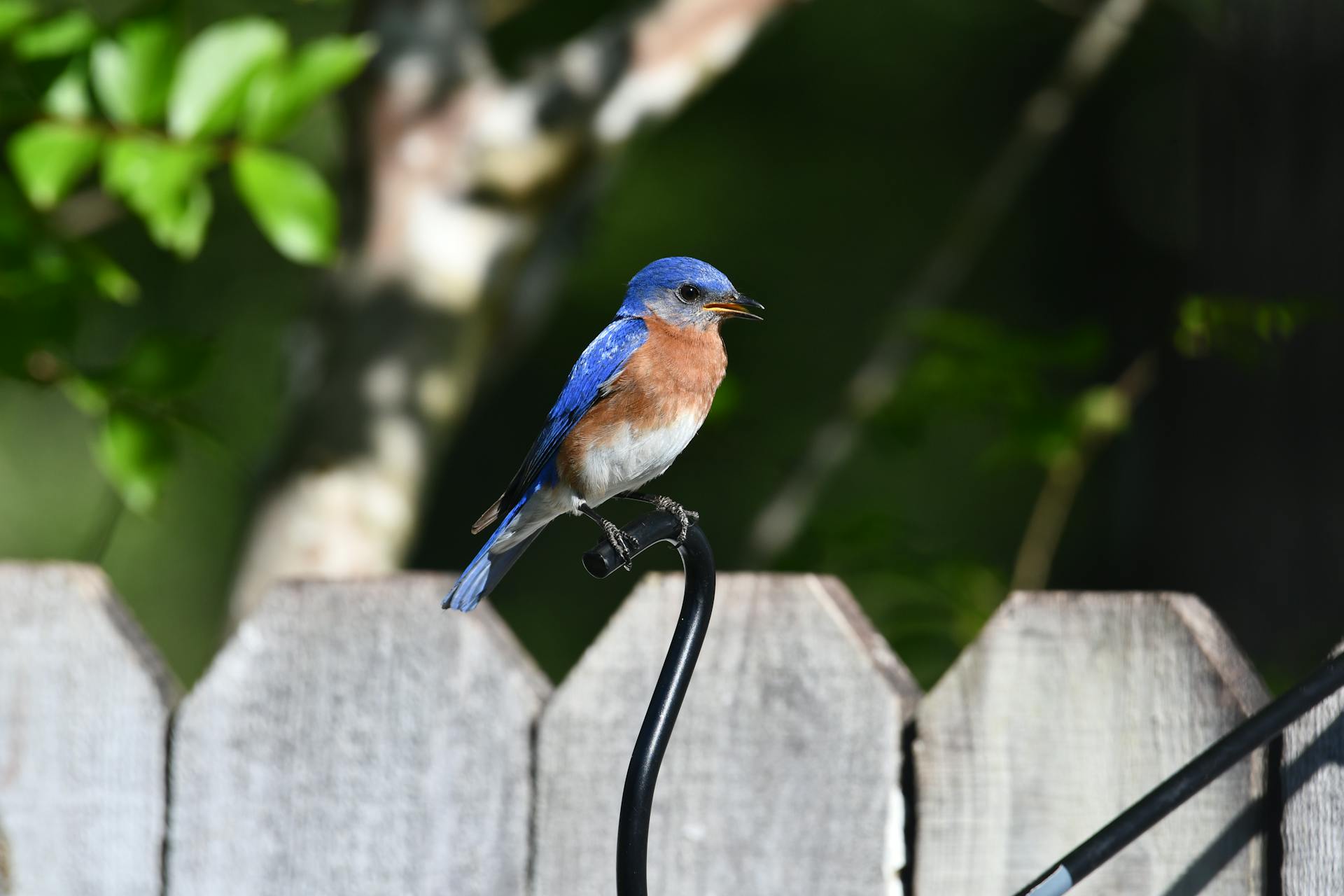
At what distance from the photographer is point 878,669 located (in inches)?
71.2

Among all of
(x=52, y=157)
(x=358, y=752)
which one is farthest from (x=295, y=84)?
(x=358, y=752)

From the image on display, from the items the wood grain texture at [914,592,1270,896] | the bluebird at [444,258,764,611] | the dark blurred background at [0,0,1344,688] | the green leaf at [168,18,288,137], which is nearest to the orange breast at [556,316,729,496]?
the bluebird at [444,258,764,611]

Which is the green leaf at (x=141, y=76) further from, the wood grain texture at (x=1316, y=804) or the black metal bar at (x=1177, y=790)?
the wood grain texture at (x=1316, y=804)

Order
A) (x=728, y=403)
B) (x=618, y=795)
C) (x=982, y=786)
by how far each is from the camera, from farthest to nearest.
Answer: (x=728, y=403), (x=618, y=795), (x=982, y=786)

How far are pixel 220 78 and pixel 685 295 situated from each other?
84cm

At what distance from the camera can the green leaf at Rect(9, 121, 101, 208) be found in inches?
80.9

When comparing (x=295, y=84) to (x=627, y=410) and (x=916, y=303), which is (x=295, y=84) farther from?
(x=916, y=303)

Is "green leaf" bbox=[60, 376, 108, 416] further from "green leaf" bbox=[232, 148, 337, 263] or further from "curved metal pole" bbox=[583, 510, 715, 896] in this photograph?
"curved metal pole" bbox=[583, 510, 715, 896]

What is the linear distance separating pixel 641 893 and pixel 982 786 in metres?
0.52

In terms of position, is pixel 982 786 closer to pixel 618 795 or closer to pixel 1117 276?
pixel 618 795

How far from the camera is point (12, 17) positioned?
2230 mm

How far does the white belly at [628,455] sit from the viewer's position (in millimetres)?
1796

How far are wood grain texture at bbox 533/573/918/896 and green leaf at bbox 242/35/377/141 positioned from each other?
2.86 ft

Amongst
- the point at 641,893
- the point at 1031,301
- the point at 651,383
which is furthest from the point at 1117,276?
the point at 641,893
